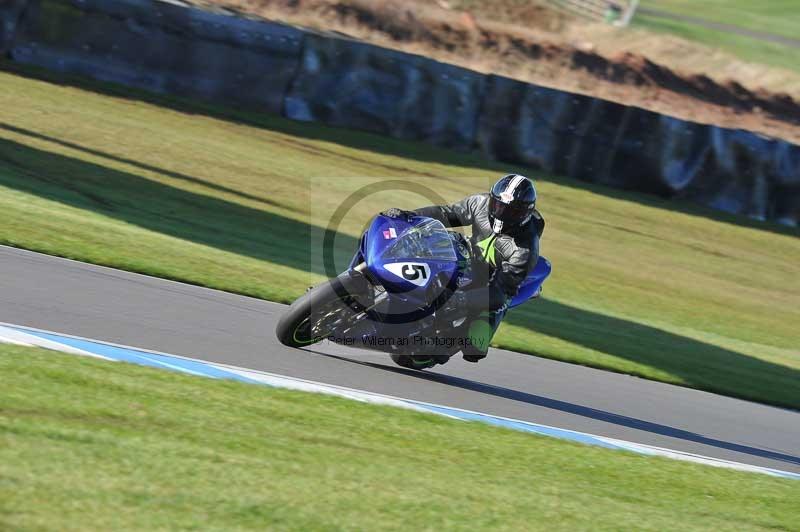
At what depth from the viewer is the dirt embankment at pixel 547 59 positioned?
3112 cm

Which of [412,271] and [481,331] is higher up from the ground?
[412,271]

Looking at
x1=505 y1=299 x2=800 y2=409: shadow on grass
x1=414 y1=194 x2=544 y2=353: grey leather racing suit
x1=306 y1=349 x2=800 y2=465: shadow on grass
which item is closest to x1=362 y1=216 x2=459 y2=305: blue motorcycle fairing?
x1=414 y1=194 x2=544 y2=353: grey leather racing suit

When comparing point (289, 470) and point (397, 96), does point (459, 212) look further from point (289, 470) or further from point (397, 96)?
point (397, 96)

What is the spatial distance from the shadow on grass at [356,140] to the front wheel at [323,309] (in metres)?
10.8

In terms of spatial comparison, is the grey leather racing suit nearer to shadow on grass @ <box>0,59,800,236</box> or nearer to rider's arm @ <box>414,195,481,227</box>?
rider's arm @ <box>414,195,481,227</box>

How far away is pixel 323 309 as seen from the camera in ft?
23.5

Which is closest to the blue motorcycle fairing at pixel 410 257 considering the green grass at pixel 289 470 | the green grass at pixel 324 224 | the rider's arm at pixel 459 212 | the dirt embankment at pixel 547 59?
the rider's arm at pixel 459 212

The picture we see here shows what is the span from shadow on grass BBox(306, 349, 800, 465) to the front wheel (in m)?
0.59

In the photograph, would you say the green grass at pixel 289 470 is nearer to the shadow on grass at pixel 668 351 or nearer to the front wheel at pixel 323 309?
the front wheel at pixel 323 309

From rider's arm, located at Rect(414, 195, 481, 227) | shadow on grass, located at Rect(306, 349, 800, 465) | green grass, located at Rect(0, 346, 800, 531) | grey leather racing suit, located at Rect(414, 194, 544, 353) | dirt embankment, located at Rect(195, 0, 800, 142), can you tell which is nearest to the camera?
green grass, located at Rect(0, 346, 800, 531)

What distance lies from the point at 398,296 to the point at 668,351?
20.1ft

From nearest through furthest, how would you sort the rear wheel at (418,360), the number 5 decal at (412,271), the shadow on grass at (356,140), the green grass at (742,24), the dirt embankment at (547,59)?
the number 5 decal at (412,271)
the rear wheel at (418,360)
the shadow on grass at (356,140)
the dirt embankment at (547,59)
the green grass at (742,24)

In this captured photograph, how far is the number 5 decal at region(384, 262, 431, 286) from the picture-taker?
6.99 meters

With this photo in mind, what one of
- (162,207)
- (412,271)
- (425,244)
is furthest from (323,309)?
(162,207)
